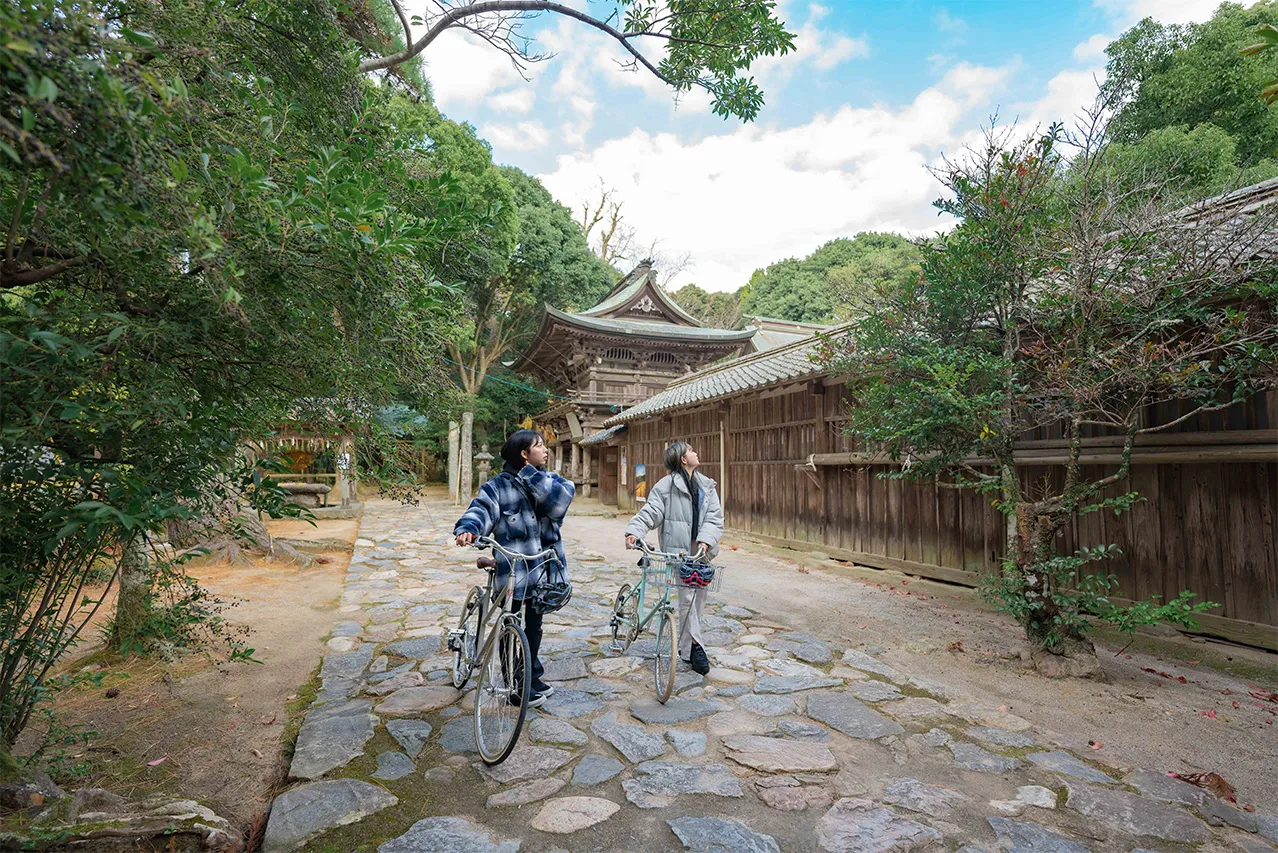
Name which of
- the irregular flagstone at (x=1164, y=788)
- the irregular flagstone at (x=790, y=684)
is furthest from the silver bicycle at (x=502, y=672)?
the irregular flagstone at (x=1164, y=788)

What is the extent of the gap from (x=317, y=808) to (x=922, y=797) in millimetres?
2724

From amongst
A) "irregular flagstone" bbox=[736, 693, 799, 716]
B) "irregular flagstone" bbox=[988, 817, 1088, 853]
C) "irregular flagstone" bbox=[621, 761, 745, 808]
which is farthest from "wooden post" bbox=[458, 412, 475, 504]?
"irregular flagstone" bbox=[988, 817, 1088, 853]

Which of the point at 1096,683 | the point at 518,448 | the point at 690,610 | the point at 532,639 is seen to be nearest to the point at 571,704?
the point at 532,639

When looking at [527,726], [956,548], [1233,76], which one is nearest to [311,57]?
[527,726]

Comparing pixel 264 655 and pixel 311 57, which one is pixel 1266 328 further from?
pixel 264 655

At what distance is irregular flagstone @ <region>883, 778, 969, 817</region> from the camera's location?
8.84 ft

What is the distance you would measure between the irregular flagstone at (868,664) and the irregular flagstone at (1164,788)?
1.51 m

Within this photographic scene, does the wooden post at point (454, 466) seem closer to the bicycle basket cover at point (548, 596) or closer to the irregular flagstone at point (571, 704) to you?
the irregular flagstone at point (571, 704)

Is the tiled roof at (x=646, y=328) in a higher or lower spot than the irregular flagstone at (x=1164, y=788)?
higher

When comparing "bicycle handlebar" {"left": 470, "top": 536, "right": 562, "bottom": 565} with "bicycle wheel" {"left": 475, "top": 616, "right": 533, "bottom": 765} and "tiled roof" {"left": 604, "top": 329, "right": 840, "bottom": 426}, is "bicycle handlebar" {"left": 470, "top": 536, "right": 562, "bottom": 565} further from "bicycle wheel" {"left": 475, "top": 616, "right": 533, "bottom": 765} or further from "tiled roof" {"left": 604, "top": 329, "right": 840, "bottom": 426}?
"tiled roof" {"left": 604, "top": 329, "right": 840, "bottom": 426}

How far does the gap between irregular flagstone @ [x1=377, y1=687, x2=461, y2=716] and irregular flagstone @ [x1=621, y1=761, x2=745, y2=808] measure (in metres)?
1.50

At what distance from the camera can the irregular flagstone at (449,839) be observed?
2367 mm

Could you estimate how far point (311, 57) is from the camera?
3760mm

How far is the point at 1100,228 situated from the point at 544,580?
14.0ft
